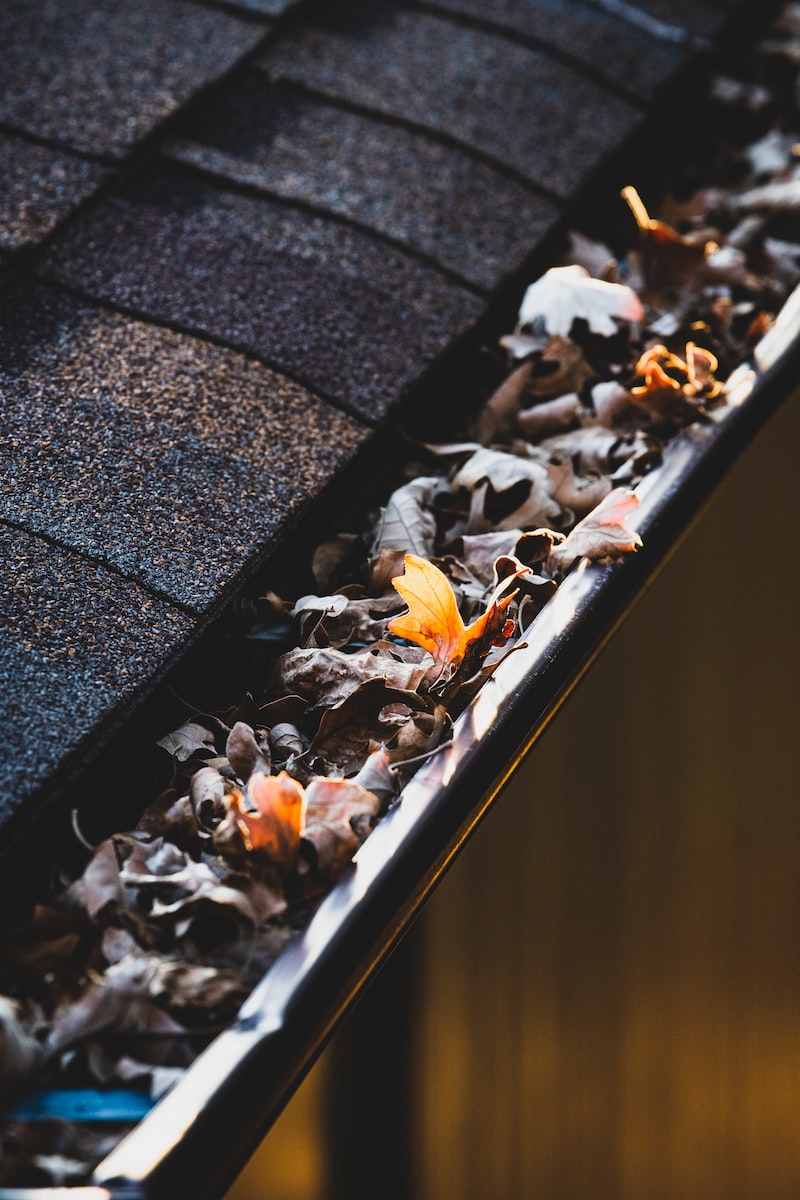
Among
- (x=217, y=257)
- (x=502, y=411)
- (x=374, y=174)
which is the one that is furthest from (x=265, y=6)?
(x=502, y=411)

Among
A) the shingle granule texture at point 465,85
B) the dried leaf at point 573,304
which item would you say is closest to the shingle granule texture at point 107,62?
the shingle granule texture at point 465,85

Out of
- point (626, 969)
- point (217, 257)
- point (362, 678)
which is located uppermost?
point (217, 257)

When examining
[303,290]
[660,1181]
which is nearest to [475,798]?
[303,290]

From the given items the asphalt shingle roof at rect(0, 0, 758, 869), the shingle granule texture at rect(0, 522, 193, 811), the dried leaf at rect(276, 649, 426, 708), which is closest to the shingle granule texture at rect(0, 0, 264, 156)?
the asphalt shingle roof at rect(0, 0, 758, 869)

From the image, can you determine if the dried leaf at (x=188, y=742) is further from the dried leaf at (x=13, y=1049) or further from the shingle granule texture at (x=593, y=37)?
the shingle granule texture at (x=593, y=37)

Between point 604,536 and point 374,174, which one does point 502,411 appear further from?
point 374,174

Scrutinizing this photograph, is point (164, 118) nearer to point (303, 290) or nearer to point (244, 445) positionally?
point (303, 290)

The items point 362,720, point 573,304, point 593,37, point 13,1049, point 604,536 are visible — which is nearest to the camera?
point 13,1049

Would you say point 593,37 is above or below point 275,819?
above
